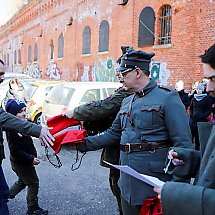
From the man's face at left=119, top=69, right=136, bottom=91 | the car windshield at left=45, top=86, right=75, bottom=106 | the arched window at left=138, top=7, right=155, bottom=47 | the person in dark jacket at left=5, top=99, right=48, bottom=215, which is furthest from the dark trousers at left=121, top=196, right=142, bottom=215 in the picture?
the arched window at left=138, top=7, right=155, bottom=47

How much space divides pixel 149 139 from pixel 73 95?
6.48 meters

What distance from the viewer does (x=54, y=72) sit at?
87.9ft

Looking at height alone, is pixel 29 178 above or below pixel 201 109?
below

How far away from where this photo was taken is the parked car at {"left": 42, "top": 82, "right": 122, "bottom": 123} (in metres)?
9.19

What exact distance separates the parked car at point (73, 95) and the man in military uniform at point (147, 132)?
19.8ft

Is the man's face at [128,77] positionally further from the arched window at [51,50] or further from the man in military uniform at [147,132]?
the arched window at [51,50]

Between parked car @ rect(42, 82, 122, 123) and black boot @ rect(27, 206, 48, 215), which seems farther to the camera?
parked car @ rect(42, 82, 122, 123)

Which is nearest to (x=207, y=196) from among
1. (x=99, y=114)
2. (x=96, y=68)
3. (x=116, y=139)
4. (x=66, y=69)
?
(x=116, y=139)

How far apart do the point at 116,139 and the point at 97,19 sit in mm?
17105

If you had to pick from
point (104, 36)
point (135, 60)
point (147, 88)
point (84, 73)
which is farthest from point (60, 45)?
point (147, 88)

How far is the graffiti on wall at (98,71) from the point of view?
1841cm

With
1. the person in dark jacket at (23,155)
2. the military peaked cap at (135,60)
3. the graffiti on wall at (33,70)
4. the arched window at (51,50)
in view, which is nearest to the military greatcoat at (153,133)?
the military peaked cap at (135,60)

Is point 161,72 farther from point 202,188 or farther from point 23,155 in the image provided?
point 202,188

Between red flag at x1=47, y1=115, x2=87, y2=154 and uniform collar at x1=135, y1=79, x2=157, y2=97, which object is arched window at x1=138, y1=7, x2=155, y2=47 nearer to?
red flag at x1=47, y1=115, x2=87, y2=154
